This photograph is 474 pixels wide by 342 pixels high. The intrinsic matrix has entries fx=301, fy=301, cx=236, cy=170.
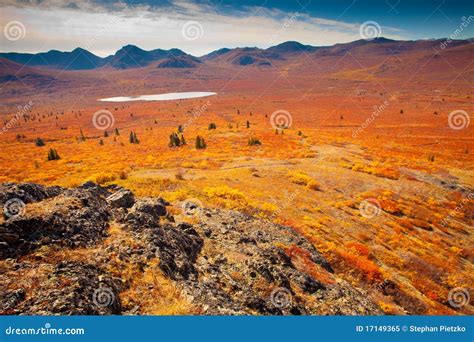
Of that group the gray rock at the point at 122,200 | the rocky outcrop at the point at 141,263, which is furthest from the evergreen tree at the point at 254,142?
the gray rock at the point at 122,200

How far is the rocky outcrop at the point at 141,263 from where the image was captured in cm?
766

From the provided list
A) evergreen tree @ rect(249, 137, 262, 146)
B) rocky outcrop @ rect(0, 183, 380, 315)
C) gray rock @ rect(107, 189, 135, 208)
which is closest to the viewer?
rocky outcrop @ rect(0, 183, 380, 315)

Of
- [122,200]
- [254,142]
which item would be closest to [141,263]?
[122,200]

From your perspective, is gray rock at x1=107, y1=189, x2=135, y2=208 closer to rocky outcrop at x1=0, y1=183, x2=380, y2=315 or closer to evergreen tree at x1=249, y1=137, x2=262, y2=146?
rocky outcrop at x1=0, y1=183, x2=380, y2=315

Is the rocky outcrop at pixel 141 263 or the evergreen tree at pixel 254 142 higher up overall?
the evergreen tree at pixel 254 142

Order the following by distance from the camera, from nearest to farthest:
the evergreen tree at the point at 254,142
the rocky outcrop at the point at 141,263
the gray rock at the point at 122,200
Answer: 1. the rocky outcrop at the point at 141,263
2. the gray rock at the point at 122,200
3. the evergreen tree at the point at 254,142

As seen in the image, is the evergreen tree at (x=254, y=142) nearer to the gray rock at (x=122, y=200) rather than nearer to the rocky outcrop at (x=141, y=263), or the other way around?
the rocky outcrop at (x=141, y=263)

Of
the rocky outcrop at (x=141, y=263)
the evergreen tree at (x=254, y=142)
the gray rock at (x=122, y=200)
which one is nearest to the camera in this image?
the rocky outcrop at (x=141, y=263)

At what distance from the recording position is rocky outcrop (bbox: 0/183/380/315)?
301 inches

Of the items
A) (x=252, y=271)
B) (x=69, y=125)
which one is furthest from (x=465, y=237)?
(x=69, y=125)

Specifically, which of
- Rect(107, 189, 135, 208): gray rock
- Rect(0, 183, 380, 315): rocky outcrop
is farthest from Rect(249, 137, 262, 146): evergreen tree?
Rect(107, 189, 135, 208): gray rock

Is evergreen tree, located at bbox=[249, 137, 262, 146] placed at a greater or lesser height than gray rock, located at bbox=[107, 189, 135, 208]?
greater

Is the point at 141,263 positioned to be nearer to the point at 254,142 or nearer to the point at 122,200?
the point at 122,200

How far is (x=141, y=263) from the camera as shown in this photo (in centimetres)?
941
